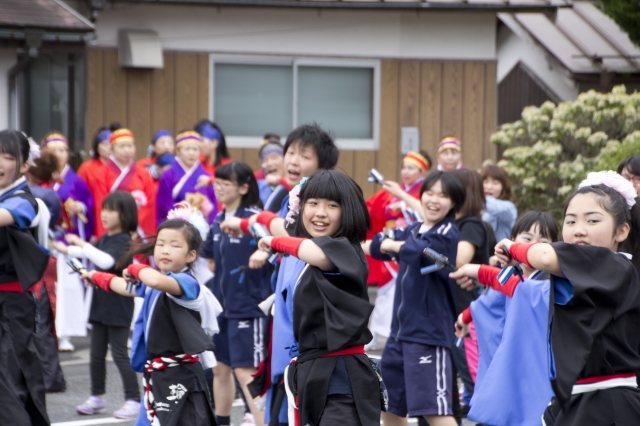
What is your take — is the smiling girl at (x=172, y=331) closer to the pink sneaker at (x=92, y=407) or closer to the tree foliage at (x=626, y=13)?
the pink sneaker at (x=92, y=407)

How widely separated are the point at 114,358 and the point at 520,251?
157 inches

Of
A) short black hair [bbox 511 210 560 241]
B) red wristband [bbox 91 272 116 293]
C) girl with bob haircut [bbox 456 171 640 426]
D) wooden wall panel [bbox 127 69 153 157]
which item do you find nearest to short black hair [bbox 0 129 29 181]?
red wristband [bbox 91 272 116 293]

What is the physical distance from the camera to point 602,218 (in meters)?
3.28

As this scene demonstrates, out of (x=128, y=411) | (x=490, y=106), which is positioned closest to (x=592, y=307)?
(x=128, y=411)

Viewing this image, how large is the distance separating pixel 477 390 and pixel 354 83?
857 centimetres

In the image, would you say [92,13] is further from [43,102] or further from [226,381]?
[226,381]

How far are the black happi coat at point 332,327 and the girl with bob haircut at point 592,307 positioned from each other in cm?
66

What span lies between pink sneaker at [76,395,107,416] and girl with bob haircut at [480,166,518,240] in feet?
11.3

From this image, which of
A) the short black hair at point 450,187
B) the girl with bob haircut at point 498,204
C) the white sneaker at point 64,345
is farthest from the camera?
the white sneaker at point 64,345

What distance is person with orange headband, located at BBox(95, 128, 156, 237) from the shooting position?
8.85 meters

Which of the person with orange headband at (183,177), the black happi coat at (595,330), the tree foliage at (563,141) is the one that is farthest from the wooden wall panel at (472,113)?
the black happi coat at (595,330)

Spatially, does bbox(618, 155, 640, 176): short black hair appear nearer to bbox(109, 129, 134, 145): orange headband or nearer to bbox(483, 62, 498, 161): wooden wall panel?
bbox(109, 129, 134, 145): orange headband

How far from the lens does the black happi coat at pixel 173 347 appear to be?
178 inches

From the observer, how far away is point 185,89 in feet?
36.9
